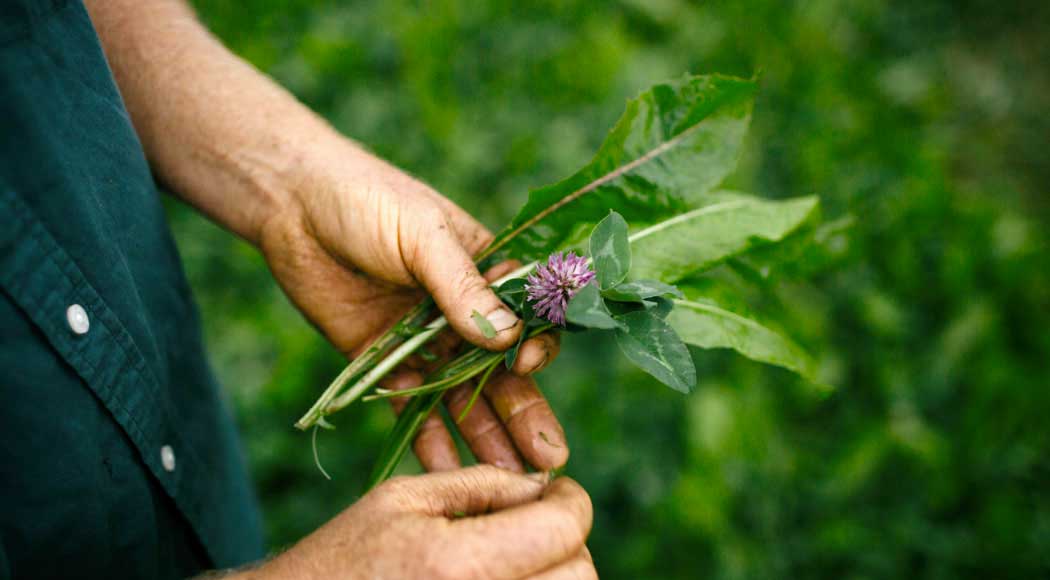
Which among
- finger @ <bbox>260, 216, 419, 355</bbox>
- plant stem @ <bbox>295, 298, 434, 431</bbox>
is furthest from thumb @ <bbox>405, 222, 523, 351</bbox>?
finger @ <bbox>260, 216, 419, 355</bbox>

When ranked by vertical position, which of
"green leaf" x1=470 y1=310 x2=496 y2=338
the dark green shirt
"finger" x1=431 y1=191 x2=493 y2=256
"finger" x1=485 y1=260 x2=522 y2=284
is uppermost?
the dark green shirt

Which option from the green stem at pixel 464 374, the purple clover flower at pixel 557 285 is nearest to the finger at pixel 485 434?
the green stem at pixel 464 374

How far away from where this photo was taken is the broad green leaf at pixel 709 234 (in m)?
1.41

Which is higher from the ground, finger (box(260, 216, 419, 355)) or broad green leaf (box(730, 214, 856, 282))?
finger (box(260, 216, 419, 355))

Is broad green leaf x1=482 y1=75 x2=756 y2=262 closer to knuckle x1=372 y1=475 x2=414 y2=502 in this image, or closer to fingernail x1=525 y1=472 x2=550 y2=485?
fingernail x1=525 y1=472 x2=550 y2=485

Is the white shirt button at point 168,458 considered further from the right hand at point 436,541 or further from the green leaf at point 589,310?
the green leaf at point 589,310

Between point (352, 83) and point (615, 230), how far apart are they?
8.12ft

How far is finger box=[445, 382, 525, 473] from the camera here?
1.53 meters

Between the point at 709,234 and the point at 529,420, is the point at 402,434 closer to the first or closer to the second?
the point at 529,420

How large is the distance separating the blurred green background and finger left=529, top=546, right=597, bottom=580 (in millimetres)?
878

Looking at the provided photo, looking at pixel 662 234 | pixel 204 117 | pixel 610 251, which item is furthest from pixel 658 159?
pixel 204 117

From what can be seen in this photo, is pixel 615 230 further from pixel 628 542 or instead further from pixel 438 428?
pixel 628 542

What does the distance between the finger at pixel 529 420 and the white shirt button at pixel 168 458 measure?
66 centimetres

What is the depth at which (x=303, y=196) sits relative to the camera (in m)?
1.47
